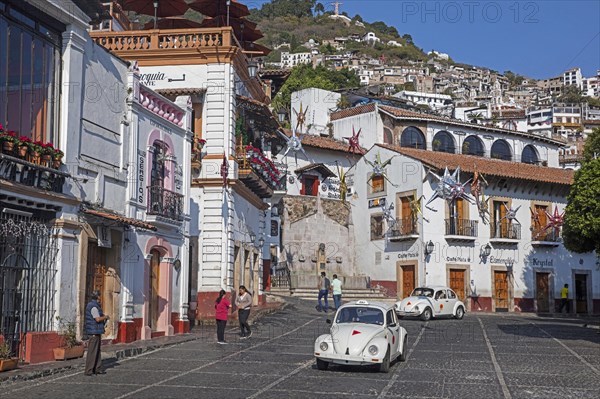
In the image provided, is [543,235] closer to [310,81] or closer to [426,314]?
[426,314]

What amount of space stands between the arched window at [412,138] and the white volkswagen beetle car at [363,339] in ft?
119

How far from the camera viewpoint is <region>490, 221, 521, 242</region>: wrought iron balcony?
42.3 metres

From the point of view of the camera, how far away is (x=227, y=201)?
27922 millimetres

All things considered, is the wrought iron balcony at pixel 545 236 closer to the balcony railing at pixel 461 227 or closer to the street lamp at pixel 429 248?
the balcony railing at pixel 461 227

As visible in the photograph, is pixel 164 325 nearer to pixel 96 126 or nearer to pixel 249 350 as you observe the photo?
pixel 249 350

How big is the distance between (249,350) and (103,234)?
4726 millimetres

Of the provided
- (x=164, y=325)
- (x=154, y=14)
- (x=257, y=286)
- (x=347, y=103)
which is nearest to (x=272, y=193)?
(x=257, y=286)

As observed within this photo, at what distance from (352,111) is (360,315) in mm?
40446

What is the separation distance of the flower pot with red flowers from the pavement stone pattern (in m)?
4.51

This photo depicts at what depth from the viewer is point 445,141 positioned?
5316 cm

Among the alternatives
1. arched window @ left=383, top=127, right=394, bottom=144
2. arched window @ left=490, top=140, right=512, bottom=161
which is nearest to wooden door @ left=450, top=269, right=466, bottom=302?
arched window @ left=383, top=127, right=394, bottom=144

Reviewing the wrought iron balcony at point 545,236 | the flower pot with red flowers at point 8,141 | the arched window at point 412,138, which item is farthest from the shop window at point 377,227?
the flower pot with red flowers at point 8,141

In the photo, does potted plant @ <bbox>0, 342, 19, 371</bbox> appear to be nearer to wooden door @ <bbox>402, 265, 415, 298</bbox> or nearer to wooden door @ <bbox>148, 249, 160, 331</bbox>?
wooden door @ <bbox>148, 249, 160, 331</bbox>

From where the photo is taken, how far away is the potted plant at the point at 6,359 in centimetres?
1370
